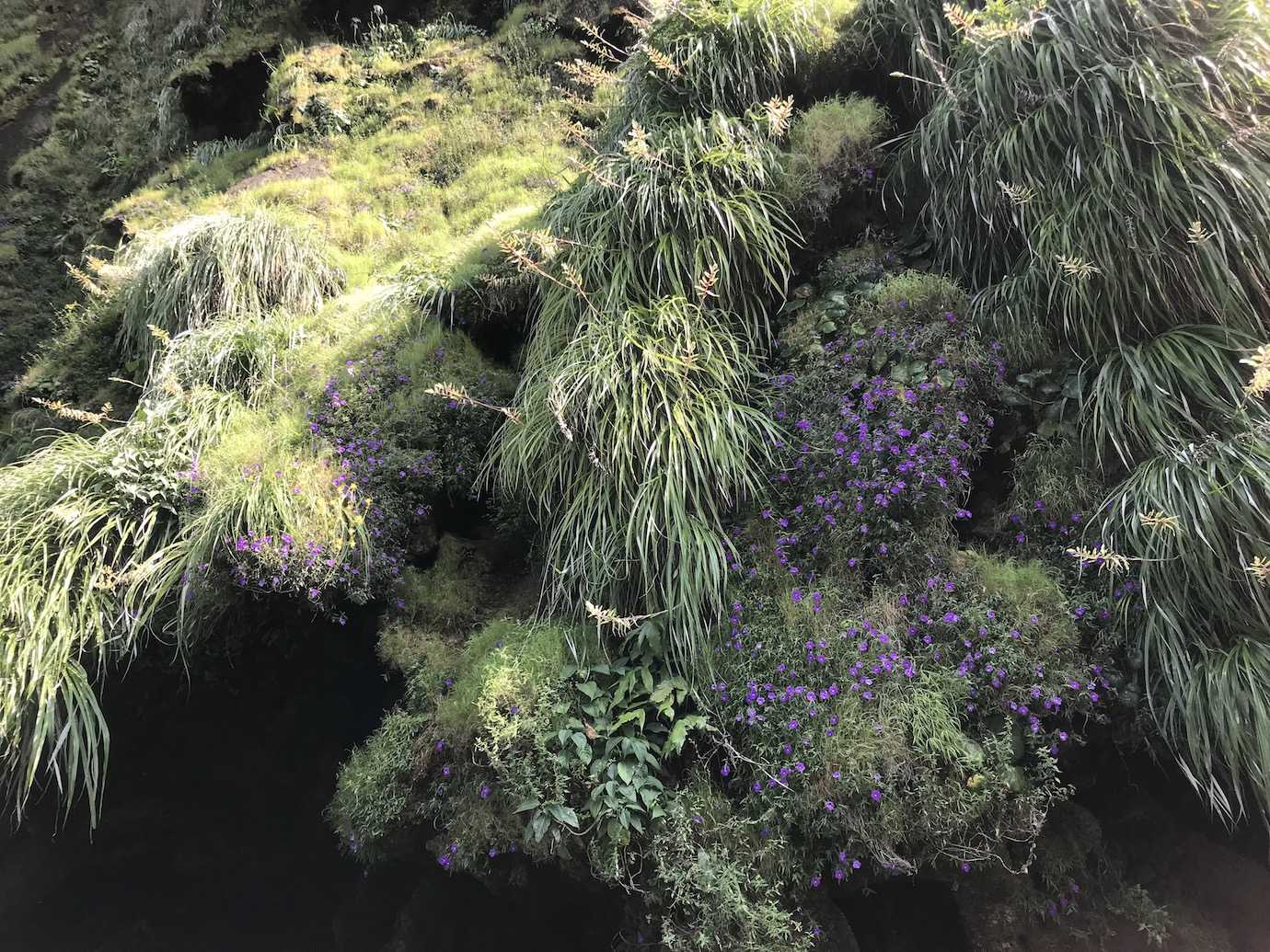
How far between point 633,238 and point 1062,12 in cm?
264

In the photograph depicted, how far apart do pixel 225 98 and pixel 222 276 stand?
16.9 ft

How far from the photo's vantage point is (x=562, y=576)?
12.6 feet

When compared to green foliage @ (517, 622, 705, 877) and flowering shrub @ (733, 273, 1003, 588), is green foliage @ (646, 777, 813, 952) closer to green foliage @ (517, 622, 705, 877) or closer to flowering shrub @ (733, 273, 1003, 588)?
green foliage @ (517, 622, 705, 877)

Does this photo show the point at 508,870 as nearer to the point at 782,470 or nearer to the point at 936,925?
the point at 936,925

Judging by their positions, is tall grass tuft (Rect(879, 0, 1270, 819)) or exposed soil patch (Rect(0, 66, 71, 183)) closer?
tall grass tuft (Rect(879, 0, 1270, 819))

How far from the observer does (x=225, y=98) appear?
906 cm

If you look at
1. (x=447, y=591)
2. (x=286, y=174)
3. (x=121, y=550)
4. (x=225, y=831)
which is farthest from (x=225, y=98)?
(x=225, y=831)

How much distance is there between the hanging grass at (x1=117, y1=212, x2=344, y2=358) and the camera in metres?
5.53

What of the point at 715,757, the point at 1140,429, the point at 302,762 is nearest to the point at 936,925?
the point at 715,757

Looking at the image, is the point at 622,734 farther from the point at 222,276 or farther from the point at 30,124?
the point at 30,124

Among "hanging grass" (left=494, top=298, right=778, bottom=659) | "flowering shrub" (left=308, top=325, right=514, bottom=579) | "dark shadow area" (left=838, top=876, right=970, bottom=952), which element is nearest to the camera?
"dark shadow area" (left=838, top=876, right=970, bottom=952)

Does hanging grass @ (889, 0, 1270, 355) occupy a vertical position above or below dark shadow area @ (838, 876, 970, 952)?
above

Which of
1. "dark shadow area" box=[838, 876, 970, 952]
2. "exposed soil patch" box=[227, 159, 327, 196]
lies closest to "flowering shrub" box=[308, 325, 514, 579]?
"dark shadow area" box=[838, 876, 970, 952]

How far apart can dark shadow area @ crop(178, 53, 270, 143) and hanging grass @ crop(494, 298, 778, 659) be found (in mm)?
7505
